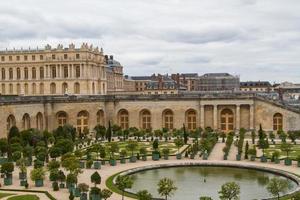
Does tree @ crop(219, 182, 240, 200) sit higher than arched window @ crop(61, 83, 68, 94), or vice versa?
arched window @ crop(61, 83, 68, 94)

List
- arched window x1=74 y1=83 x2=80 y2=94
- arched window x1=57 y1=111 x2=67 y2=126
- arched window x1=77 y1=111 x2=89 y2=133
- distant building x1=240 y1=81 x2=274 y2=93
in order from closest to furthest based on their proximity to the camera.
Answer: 1. arched window x1=57 y1=111 x2=67 y2=126
2. arched window x1=77 y1=111 x2=89 y2=133
3. arched window x1=74 y1=83 x2=80 y2=94
4. distant building x1=240 y1=81 x2=274 y2=93

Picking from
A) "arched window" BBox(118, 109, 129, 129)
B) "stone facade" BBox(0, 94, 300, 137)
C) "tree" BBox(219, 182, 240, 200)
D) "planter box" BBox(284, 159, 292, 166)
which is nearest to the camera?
"tree" BBox(219, 182, 240, 200)

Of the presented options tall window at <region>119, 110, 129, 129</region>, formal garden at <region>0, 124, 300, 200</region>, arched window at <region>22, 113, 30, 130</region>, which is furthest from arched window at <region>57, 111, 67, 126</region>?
tall window at <region>119, 110, 129, 129</region>

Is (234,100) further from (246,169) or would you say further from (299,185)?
(299,185)

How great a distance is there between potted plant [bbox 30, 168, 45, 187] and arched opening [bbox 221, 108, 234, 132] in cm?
3209

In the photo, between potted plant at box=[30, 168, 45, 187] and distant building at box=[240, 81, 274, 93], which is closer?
potted plant at box=[30, 168, 45, 187]

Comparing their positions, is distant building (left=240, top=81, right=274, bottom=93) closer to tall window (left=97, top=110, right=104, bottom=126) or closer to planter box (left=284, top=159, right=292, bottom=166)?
tall window (left=97, top=110, right=104, bottom=126)

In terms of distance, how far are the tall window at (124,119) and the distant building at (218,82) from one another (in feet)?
261

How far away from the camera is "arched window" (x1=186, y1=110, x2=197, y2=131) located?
56.0m

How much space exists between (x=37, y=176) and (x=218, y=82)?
113040 millimetres

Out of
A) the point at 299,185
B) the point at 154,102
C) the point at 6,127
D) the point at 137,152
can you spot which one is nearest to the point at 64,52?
the point at 154,102

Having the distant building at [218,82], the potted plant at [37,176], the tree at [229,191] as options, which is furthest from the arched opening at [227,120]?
the distant building at [218,82]

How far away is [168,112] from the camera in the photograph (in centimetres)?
5662

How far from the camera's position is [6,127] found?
4441 centimetres
